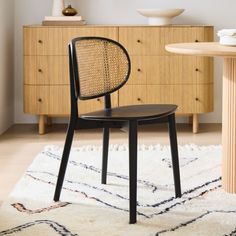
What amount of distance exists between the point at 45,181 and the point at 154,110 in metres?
0.75

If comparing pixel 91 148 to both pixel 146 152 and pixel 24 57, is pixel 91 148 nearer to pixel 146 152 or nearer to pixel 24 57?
pixel 146 152

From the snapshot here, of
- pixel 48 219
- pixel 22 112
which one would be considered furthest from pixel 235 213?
pixel 22 112

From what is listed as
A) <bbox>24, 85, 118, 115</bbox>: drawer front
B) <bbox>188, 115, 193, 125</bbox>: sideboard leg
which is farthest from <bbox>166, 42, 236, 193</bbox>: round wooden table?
<bbox>188, 115, 193, 125</bbox>: sideboard leg

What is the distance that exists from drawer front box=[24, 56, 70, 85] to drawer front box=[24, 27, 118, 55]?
43 millimetres

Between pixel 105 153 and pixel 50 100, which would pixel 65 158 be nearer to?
pixel 105 153

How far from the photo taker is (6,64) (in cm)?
476

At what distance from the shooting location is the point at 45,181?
10.3 feet

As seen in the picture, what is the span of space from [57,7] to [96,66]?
192cm

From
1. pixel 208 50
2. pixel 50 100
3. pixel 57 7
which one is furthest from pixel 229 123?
pixel 57 7

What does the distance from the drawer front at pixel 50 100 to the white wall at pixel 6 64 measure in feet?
0.71

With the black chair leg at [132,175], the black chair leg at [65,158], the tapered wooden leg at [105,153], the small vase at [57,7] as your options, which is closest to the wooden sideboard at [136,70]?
the small vase at [57,7]

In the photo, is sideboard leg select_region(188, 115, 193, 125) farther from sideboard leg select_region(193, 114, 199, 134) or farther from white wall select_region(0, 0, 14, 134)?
white wall select_region(0, 0, 14, 134)

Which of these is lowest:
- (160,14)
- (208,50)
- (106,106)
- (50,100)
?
(50,100)

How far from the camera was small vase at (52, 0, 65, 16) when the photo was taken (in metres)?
4.70
